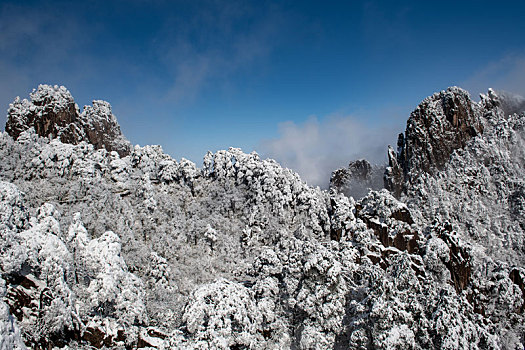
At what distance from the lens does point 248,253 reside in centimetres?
5816

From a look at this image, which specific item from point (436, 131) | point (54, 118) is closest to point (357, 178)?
point (436, 131)

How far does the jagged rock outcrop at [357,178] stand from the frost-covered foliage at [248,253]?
168ft

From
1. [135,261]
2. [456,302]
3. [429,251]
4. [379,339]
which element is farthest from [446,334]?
[135,261]

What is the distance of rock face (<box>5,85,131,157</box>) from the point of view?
64188 mm

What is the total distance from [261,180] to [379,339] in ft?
152

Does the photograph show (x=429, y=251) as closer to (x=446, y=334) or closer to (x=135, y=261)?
(x=446, y=334)

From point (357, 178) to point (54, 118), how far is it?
12075cm

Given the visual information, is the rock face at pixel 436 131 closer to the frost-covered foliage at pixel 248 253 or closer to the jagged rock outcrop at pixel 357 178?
the frost-covered foliage at pixel 248 253

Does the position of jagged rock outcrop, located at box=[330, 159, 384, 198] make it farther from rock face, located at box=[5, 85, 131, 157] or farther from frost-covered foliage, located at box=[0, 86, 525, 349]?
rock face, located at box=[5, 85, 131, 157]

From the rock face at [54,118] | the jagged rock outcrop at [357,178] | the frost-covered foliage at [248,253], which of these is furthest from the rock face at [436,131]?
the rock face at [54,118]

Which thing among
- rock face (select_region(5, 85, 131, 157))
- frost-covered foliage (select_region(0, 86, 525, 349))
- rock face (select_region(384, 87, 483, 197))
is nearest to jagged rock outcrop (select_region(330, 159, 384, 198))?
rock face (select_region(384, 87, 483, 197))

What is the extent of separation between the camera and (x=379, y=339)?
2278 centimetres

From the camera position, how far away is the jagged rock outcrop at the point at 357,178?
14675 centimetres

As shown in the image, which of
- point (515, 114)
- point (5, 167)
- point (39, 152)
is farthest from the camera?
point (515, 114)
